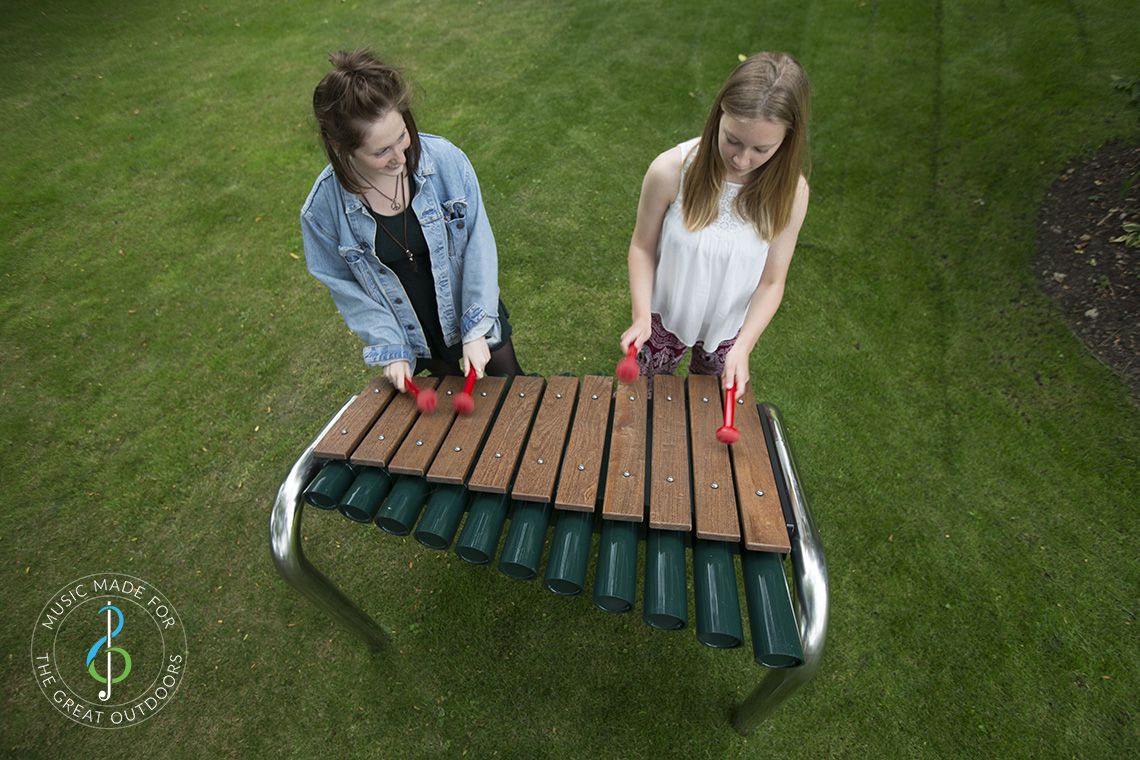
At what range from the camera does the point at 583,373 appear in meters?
3.33

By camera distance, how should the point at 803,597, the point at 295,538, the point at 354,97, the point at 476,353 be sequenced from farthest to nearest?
the point at 476,353, the point at 295,538, the point at 803,597, the point at 354,97

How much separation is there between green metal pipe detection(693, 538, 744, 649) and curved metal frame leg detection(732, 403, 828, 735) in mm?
202

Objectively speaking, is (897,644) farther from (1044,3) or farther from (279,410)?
(1044,3)

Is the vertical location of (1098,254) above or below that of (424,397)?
below

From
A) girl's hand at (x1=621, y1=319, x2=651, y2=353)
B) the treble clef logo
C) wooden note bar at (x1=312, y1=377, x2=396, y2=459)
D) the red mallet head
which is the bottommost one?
the treble clef logo

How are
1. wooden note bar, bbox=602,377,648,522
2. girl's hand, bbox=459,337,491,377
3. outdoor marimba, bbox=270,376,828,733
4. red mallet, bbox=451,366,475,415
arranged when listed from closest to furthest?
outdoor marimba, bbox=270,376,828,733 < wooden note bar, bbox=602,377,648,522 < red mallet, bbox=451,366,475,415 < girl's hand, bbox=459,337,491,377

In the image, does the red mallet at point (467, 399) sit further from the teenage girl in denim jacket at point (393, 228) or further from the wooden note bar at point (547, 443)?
the wooden note bar at point (547, 443)

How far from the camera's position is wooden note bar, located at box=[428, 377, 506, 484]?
183 centimetres

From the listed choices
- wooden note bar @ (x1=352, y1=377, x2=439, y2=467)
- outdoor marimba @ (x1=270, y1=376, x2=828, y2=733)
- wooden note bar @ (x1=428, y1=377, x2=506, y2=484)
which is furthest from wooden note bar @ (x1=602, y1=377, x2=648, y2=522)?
wooden note bar @ (x1=352, y1=377, x2=439, y2=467)

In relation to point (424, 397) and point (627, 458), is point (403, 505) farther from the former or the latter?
point (627, 458)

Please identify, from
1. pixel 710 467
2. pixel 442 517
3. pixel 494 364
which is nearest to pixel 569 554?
pixel 442 517

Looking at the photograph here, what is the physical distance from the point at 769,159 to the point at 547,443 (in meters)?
1.19

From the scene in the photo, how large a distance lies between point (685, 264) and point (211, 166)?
497cm

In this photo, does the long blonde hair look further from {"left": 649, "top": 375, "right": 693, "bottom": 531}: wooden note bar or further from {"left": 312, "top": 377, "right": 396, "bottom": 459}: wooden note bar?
{"left": 312, "top": 377, "right": 396, "bottom": 459}: wooden note bar
